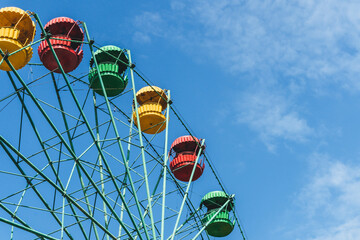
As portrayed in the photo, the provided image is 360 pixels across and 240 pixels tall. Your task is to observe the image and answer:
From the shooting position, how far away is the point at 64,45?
68.2 feet

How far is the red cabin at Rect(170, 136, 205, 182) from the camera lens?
25469mm

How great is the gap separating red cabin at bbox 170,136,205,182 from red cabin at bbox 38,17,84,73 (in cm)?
687

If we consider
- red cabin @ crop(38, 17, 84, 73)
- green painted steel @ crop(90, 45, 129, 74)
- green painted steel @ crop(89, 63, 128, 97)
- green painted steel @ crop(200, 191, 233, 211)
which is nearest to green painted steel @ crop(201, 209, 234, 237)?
green painted steel @ crop(200, 191, 233, 211)

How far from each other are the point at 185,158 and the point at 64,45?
8078mm

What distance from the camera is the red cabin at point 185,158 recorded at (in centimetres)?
2547

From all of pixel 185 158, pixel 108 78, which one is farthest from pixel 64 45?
pixel 185 158

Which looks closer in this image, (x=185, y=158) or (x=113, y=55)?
(x=113, y=55)

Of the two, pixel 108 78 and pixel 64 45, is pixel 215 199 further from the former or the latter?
pixel 64 45

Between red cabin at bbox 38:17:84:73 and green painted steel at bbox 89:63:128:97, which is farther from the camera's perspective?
green painted steel at bbox 89:63:128:97

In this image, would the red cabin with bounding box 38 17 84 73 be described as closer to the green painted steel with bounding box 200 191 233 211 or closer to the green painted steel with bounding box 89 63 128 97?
the green painted steel with bounding box 89 63 128 97

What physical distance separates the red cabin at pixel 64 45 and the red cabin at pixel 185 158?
687cm

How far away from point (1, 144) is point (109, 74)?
22.6 feet

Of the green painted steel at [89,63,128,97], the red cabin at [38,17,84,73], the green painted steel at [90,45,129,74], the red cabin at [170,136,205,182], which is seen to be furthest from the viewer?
the red cabin at [170,136,205,182]

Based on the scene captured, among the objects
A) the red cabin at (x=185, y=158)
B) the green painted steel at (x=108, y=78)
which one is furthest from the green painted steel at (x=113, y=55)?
the red cabin at (x=185, y=158)
